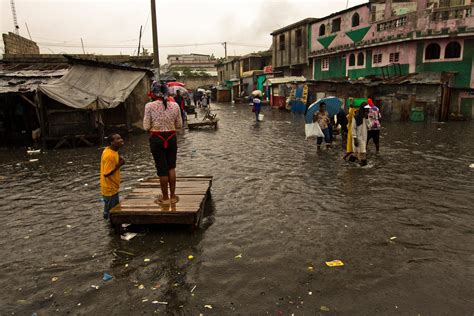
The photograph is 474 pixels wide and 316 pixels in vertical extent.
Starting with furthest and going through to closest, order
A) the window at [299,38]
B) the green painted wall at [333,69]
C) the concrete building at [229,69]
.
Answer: the concrete building at [229,69] → the window at [299,38] → the green painted wall at [333,69]

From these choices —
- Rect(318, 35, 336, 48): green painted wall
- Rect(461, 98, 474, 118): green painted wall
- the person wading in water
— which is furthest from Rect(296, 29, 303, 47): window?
the person wading in water

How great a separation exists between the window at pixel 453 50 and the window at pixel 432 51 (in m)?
0.42

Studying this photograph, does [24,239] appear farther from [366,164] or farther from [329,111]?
[329,111]

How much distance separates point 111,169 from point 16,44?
80.8ft

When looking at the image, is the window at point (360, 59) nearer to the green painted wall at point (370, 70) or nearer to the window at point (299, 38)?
the green painted wall at point (370, 70)

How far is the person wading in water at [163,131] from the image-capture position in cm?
509

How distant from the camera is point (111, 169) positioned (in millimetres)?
5391

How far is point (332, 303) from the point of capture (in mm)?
3529

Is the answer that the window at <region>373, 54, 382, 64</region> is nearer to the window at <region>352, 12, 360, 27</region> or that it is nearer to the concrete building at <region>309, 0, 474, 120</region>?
the concrete building at <region>309, 0, 474, 120</region>

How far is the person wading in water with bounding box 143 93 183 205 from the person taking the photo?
509 centimetres

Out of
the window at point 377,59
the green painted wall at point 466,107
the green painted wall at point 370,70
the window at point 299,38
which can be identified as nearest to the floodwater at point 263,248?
the green painted wall at point 466,107

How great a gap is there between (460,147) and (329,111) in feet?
15.1

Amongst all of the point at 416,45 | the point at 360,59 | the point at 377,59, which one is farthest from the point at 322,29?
the point at 416,45

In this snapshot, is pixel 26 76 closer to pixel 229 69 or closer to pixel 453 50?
pixel 453 50
